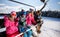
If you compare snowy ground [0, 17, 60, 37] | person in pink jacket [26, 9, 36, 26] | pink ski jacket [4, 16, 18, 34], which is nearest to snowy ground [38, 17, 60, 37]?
snowy ground [0, 17, 60, 37]

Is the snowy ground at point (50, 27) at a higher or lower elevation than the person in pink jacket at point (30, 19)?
lower

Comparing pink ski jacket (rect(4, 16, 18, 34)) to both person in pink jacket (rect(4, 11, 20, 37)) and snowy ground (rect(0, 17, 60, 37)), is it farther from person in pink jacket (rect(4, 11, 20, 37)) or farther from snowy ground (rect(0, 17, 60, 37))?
snowy ground (rect(0, 17, 60, 37))

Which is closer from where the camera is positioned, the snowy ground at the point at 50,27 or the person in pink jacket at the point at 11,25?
the person in pink jacket at the point at 11,25

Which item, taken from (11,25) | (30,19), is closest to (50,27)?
(30,19)

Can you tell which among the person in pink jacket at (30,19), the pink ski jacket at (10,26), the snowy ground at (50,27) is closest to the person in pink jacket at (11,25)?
the pink ski jacket at (10,26)

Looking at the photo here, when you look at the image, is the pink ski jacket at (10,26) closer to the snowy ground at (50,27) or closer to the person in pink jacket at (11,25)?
the person in pink jacket at (11,25)

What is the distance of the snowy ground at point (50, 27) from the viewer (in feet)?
5.58

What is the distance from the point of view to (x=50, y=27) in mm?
1731

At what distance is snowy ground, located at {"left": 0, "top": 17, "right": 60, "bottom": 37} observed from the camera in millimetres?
1700

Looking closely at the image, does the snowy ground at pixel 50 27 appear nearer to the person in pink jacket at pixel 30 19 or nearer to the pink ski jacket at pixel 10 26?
the person in pink jacket at pixel 30 19

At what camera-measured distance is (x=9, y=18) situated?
1503 millimetres

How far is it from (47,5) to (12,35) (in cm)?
50

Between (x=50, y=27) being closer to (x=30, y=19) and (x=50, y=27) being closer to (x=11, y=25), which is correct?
(x=30, y=19)

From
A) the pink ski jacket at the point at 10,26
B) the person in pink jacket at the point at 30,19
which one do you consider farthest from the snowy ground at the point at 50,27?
the pink ski jacket at the point at 10,26
